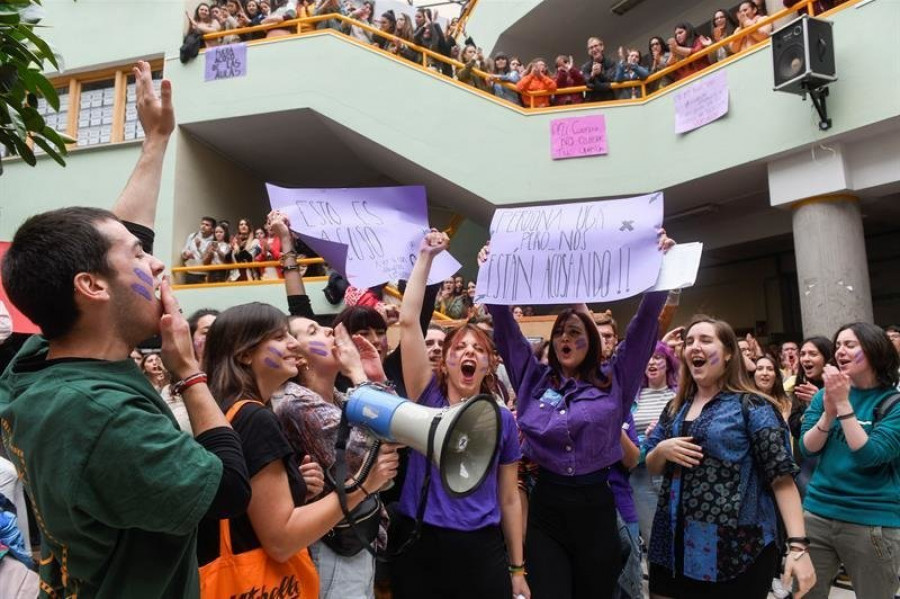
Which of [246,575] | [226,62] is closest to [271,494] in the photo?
[246,575]

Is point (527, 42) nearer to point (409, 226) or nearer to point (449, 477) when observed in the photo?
point (409, 226)

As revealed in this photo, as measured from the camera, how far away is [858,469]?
3232 mm

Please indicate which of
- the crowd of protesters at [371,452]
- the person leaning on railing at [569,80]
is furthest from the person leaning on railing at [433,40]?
the crowd of protesters at [371,452]

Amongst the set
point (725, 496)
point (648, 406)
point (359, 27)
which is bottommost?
point (725, 496)

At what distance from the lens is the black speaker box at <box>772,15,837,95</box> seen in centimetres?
731

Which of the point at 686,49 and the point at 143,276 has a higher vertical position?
the point at 686,49

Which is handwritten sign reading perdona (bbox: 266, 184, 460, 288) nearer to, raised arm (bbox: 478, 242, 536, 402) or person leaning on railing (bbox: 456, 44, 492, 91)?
raised arm (bbox: 478, 242, 536, 402)

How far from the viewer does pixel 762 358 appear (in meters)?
5.26

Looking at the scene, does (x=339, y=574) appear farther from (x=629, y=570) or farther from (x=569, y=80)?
(x=569, y=80)

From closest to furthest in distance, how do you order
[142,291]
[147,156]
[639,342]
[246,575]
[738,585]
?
1. [142,291]
2. [246,575]
3. [147,156]
4. [738,585]
5. [639,342]

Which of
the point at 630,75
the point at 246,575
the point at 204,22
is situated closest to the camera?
the point at 246,575

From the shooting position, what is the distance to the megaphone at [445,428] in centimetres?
153

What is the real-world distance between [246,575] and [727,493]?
1.87 m

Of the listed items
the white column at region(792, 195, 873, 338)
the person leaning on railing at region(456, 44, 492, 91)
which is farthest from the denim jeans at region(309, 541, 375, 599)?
the person leaning on railing at region(456, 44, 492, 91)
